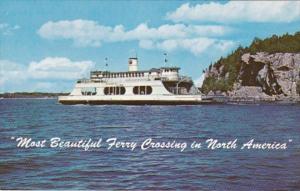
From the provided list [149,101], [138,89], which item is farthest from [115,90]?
[149,101]

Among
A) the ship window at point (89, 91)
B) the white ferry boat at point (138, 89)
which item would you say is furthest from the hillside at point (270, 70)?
the ship window at point (89, 91)

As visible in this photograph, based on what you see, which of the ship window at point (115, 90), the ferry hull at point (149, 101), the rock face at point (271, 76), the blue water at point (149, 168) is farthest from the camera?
the rock face at point (271, 76)

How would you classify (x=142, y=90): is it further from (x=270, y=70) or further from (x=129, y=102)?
(x=270, y=70)

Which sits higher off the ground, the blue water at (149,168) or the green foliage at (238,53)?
the green foliage at (238,53)

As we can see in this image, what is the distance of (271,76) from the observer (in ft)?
116

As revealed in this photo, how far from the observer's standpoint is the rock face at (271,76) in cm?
3388

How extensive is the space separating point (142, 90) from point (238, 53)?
68.7 feet

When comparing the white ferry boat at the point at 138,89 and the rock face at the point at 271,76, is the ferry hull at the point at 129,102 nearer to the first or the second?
the white ferry boat at the point at 138,89

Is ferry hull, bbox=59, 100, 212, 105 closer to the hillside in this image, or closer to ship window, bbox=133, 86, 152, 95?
ship window, bbox=133, 86, 152, 95

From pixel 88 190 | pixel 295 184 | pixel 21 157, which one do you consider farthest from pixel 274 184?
pixel 21 157

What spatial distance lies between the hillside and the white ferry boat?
35.1 ft

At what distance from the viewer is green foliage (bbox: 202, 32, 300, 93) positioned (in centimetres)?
3612

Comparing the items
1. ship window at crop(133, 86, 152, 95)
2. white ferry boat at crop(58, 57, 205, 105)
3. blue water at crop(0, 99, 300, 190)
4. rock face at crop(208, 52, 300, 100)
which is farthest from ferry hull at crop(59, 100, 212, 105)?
blue water at crop(0, 99, 300, 190)

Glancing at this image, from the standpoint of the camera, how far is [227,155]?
6305 mm
